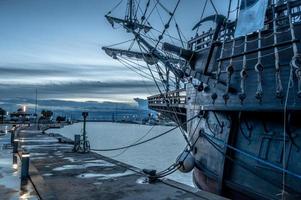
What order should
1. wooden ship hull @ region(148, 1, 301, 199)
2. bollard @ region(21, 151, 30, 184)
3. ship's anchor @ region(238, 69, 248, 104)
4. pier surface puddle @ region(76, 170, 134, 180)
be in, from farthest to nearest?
pier surface puddle @ region(76, 170, 134, 180)
bollard @ region(21, 151, 30, 184)
ship's anchor @ region(238, 69, 248, 104)
wooden ship hull @ region(148, 1, 301, 199)

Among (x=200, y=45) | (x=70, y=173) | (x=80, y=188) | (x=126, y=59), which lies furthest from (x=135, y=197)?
(x=126, y=59)

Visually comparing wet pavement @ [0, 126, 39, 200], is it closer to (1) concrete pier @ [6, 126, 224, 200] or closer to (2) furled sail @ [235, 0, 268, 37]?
(1) concrete pier @ [6, 126, 224, 200]

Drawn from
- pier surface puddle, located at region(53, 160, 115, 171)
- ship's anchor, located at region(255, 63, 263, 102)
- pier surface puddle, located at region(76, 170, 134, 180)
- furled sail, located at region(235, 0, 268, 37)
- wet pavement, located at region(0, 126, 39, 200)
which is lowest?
wet pavement, located at region(0, 126, 39, 200)

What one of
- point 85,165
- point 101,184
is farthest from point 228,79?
point 85,165

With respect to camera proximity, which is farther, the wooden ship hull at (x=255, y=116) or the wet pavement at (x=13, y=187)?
the wet pavement at (x=13, y=187)

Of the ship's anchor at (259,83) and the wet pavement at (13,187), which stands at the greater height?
the ship's anchor at (259,83)

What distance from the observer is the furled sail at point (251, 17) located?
355 inches

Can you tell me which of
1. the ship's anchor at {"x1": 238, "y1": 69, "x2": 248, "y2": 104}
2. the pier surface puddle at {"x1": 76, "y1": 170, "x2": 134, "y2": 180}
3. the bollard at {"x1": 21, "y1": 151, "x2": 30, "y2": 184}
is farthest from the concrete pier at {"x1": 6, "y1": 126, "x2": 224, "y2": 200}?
the ship's anchor at {"x1": 238, "y1": 69, "x2": 248, "y2": 104}

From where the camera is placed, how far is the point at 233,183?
8.64 m

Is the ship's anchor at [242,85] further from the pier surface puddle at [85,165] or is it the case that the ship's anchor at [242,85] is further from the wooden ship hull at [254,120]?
the pier surface puddle at [85,165]

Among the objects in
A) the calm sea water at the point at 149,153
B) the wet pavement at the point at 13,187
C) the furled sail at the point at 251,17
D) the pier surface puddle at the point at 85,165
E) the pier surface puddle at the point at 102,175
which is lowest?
the calm sea water at the point at 149,153

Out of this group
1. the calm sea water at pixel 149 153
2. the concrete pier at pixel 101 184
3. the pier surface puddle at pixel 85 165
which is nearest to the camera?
the concrete pier at pixel 101 184

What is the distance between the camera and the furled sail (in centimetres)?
902

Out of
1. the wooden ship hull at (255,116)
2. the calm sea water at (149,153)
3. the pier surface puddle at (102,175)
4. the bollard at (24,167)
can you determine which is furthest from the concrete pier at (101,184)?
the calm sea water at (149,153)
